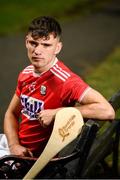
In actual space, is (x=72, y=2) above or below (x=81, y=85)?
below

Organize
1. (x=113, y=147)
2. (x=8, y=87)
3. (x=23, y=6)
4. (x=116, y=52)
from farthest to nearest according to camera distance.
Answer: (x=23, y=6)
(x=116, y=52)
(x=8, y=87)
(x=113, y=147)

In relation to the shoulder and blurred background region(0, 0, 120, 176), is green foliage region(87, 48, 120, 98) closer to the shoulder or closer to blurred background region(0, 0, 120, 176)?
blurred background region(0, 0, 120, 176)

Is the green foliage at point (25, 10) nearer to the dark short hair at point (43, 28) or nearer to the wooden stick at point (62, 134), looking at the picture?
the dark short hair at point (43, 28)

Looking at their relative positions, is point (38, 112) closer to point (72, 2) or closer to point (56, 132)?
point (56, 132)

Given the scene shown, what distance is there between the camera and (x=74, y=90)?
14.0ft

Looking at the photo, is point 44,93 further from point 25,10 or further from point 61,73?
point 25,10

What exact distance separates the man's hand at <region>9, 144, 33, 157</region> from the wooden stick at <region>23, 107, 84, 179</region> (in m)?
0.56

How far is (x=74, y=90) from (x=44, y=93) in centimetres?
27

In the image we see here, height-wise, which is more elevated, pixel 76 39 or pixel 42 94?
pixel 42 94

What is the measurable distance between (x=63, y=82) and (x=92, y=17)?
1200 cm

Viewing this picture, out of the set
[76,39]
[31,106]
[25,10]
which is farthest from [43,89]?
[25,10]

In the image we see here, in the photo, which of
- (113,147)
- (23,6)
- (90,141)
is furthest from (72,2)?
(90,141)

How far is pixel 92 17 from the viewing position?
52.9ft

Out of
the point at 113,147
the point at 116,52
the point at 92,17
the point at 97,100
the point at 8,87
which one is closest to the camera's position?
the point at 97,100
